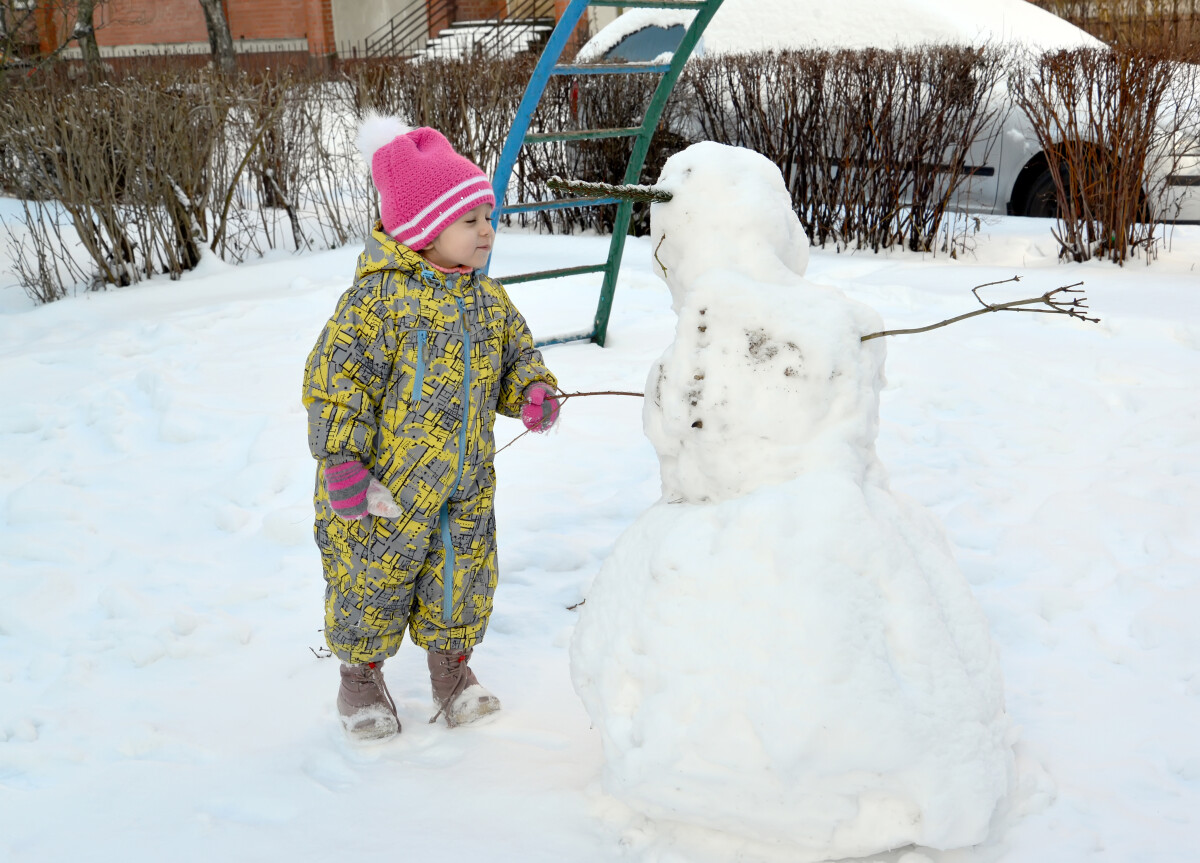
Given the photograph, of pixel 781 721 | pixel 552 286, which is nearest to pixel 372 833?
pixel 781 721

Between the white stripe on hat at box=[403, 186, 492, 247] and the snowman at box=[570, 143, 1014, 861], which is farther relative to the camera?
the white stripe on hat at box=[403, 186, 492, 247]

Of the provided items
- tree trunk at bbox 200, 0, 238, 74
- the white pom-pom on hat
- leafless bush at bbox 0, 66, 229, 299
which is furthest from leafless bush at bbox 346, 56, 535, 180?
tree trunk at bbox 200, 0, 238, 74

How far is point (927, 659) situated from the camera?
1563 mm

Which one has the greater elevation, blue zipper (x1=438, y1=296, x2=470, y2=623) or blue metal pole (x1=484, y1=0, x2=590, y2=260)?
blue metal pole (x1=484, y1=0, x2=590, y2=260)

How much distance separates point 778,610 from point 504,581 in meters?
1.43

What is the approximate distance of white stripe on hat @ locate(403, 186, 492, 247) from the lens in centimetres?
197

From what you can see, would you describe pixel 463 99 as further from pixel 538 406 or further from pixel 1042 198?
pixel 538 406

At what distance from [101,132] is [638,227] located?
349 cm

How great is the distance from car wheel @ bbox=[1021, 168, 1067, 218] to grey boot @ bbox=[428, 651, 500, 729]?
559cm

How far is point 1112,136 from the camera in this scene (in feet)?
17.3

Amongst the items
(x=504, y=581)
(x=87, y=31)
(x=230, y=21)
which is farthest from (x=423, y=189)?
(x=230, y=21)

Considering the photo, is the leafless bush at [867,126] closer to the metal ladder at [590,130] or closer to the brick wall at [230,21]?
the metal ladder at [590,130]

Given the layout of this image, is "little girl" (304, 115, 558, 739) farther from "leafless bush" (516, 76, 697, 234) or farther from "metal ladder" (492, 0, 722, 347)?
"leafless bush" (516, 76, 697, 234)

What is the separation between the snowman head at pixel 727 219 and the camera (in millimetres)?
1725
